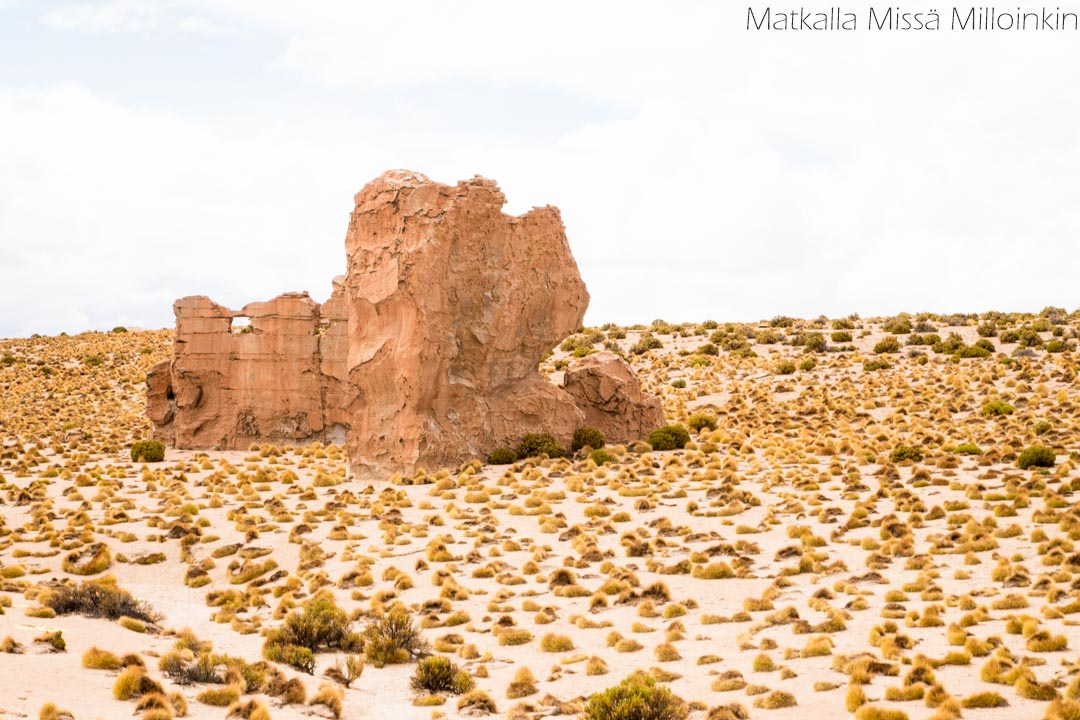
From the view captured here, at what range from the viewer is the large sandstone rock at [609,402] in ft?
107

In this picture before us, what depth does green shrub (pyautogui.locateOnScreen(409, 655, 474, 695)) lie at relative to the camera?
1397 cm

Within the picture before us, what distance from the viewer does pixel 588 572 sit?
63.3 ft

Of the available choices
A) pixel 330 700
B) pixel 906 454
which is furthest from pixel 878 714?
pixel 906 454

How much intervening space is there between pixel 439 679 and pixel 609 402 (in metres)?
19.3

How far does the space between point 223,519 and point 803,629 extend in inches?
574

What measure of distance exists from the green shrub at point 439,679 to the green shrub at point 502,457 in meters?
15.2

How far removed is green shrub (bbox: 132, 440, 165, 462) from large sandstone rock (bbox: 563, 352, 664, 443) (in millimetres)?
12175

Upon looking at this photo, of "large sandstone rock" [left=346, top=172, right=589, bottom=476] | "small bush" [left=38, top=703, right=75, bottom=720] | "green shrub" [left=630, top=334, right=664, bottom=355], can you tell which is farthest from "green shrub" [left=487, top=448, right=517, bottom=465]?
"green shrub" [left=630, top=334, right=664, bottom=355]

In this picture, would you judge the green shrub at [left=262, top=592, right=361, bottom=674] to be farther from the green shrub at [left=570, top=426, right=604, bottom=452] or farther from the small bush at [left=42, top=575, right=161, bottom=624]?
the green shrub at [left=570, top=426, right=604, bottom=452]

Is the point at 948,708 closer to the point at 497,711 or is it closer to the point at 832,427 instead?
the point at 497,711

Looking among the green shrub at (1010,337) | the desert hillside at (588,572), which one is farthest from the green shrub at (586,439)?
the green shrub at (1010,337)

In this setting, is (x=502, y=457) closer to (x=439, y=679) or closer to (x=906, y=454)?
(x=906, y=454)

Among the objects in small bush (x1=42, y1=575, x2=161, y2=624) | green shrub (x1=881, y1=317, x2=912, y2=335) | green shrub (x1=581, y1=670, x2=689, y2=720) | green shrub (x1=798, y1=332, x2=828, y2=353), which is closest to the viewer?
green shrub (x1=581, y1=670, x2=689, y2=720)

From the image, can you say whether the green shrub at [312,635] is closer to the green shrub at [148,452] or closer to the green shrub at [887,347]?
the green shrub at [148,452]
